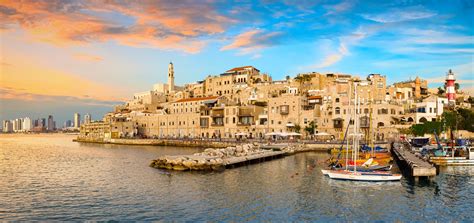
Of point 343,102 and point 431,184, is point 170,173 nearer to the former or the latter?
point 431,184

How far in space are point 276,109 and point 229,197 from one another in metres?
53.9

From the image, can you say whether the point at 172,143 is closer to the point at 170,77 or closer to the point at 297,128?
the point at 297,128

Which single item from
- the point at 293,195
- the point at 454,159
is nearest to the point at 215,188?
the point at 293,195

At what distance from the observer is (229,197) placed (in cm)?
2547

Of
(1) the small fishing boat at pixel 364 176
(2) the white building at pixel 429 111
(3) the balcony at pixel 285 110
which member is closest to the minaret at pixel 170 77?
(3) the balcony at pixel 285 110

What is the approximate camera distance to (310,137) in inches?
2847

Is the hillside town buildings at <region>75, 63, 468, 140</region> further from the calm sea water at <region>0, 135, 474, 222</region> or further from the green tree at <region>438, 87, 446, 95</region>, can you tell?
the calm sea water at <region>0, 135, 474, 222</region>

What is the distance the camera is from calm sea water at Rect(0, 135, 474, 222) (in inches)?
830

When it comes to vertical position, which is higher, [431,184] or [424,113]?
[424,113]

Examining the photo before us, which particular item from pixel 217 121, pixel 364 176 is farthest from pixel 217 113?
pixel 364 176

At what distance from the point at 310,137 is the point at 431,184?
→ 139 ft

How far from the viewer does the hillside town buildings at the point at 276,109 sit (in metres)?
69.8

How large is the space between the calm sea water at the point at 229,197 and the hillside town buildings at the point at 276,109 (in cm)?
2891

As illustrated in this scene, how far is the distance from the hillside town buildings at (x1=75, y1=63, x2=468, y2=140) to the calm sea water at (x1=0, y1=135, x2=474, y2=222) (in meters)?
28.9
